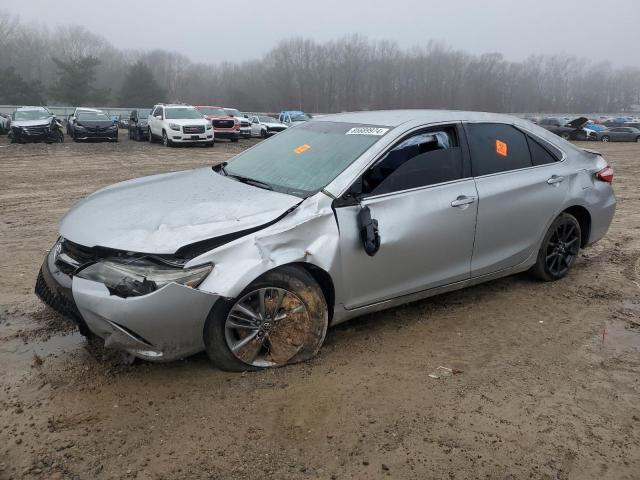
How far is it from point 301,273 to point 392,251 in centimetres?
70

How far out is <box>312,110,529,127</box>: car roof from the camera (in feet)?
13.4

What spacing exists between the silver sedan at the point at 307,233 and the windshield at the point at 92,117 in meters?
22.1

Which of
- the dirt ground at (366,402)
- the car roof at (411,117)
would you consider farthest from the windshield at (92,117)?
the car roof at (411,117)

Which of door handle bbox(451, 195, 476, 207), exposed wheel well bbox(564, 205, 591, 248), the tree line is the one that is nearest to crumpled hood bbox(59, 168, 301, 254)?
door handle bbox(451, 195, 476, 207)

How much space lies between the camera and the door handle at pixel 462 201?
12.9 ft

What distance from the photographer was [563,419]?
115 inches

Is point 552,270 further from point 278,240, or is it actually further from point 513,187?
point 278,240

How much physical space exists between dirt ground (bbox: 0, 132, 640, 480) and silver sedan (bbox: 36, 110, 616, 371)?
301 mm

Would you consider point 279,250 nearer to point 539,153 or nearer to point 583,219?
point 539,153

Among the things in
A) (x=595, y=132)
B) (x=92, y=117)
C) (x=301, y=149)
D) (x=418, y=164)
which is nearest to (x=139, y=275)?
(x=301, y=149)

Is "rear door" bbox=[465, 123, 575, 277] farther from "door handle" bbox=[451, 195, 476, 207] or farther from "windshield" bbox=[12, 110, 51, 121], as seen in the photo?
"windshield" bbox=[12, 110, 51, 121]

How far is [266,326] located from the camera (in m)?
3.25

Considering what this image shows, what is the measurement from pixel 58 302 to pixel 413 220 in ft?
7.71

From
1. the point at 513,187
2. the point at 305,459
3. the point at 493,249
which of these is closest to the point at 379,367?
the point at 305,459
